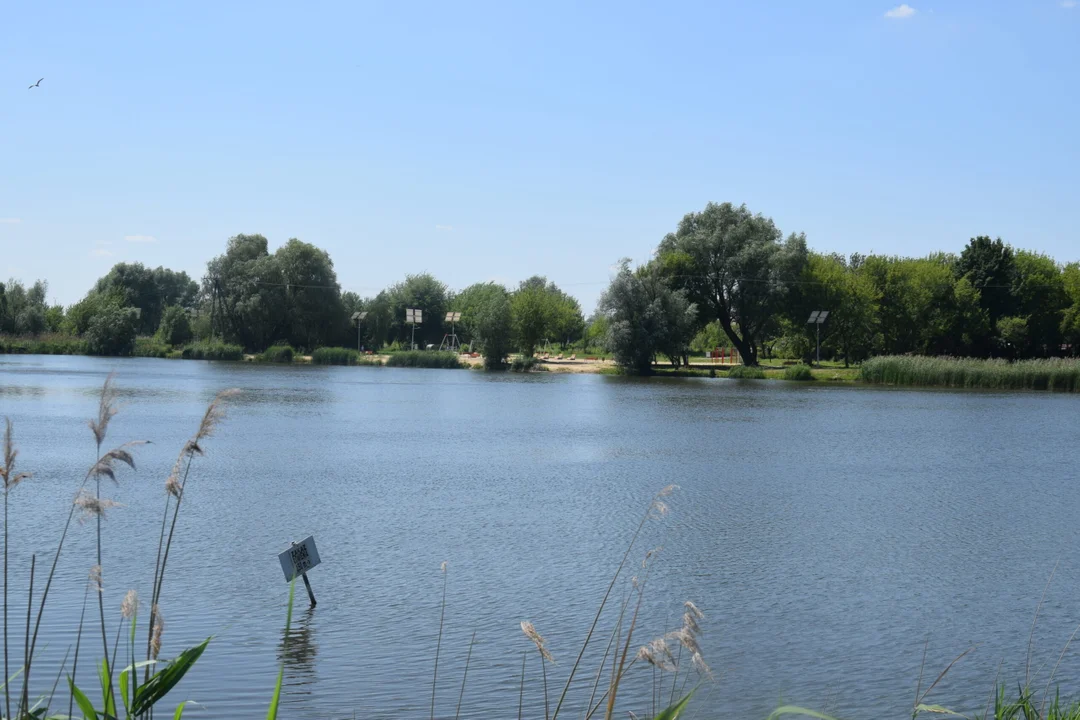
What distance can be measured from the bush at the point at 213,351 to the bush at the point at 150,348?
5.14 metres

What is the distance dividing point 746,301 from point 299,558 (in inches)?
2555

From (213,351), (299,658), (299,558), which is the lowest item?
(299,658)

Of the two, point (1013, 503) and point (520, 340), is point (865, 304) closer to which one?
point (520, 340)

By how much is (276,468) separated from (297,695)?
13829 mm

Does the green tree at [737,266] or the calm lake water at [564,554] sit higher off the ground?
the green tree at [737,266]

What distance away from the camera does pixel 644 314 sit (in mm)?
67562

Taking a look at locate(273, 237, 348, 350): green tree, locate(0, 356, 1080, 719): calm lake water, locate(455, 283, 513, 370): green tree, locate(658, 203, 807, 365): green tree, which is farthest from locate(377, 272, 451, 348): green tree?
locate(0, 356, 1080, 719): calm lake water

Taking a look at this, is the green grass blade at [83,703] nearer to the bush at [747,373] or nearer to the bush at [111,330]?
the bush at [747,373]

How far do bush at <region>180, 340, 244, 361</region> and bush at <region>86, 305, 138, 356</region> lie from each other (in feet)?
30.3

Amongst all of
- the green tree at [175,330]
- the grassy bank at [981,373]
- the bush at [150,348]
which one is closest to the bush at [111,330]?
the bush at [150,348]

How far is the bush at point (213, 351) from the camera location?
86.2 m

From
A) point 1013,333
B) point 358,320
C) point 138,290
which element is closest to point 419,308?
point 358,320

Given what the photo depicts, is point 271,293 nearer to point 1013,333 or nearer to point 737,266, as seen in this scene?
point 737,266

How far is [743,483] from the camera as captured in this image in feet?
68.0
